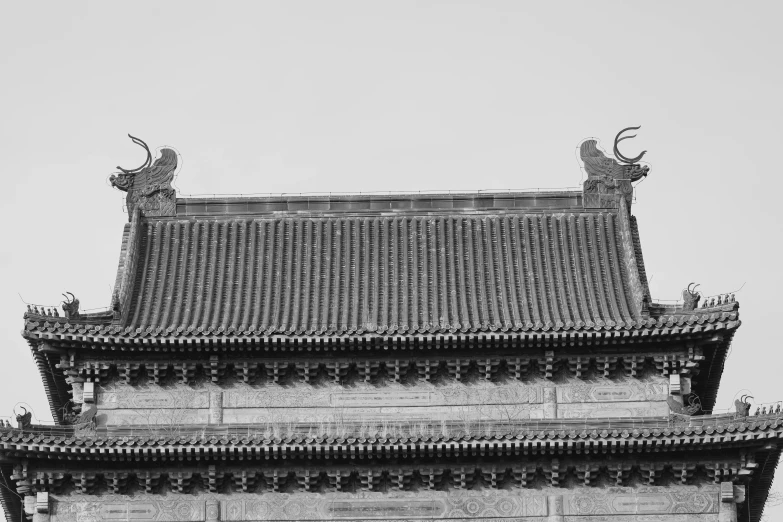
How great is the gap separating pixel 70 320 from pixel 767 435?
1513 cm

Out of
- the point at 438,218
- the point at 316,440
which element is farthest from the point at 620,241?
the point at 316,440

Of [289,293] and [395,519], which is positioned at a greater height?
[289,293]

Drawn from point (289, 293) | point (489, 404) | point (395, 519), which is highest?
point (289, 293)

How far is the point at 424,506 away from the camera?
39031mm

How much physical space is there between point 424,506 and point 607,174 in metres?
10.8

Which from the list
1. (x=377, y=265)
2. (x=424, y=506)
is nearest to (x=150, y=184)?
(x=377, y=265)

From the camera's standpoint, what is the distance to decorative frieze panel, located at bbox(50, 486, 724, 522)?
39.0m

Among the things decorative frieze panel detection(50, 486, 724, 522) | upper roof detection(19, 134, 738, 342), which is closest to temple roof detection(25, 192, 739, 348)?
upper roof detection(19, 134, 738, 342)

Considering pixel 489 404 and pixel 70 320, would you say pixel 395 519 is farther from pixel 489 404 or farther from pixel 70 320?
pixel 70 320

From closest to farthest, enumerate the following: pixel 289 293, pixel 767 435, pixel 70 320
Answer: pixel 767 435 < pixel 70 320 < pixel 289 293

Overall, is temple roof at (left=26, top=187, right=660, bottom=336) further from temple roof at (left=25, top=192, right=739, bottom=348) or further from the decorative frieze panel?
the decorative frieze panel

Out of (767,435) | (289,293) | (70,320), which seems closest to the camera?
(767,435)

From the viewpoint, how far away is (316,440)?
125 feet

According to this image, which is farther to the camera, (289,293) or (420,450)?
(289,293)
